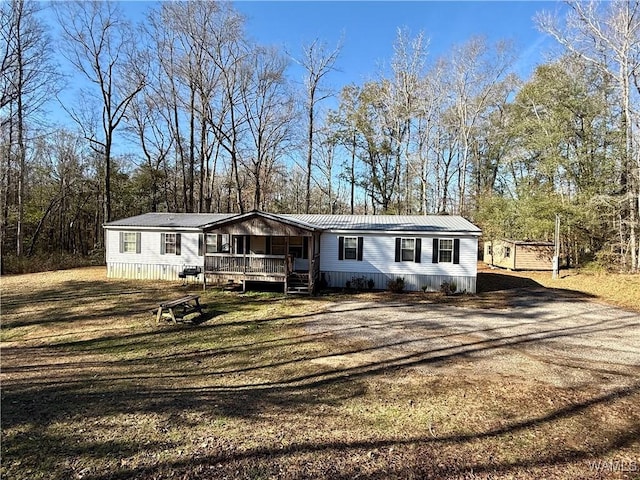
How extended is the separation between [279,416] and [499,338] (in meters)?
6.53

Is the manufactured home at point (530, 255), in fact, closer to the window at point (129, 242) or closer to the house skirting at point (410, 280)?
the house skirting at point (410, 280)

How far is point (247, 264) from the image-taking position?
50.3 ft

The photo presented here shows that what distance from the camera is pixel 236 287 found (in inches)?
643

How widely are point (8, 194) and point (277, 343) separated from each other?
29599 mm

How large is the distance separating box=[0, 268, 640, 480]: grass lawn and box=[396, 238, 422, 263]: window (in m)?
8.41

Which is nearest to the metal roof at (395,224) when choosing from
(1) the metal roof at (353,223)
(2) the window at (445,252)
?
(1) the metal roof at (353,223)

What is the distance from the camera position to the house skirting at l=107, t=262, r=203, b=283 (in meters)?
18.0

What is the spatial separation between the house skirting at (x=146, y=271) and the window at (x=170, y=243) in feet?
2.35

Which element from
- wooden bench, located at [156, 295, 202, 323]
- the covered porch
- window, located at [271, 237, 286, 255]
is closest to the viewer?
wooden bench, located at [156, 295, 202, 323]

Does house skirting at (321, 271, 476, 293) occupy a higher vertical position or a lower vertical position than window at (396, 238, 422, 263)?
lower

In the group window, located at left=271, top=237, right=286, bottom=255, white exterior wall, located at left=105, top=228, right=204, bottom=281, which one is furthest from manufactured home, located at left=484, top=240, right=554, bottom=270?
white exterior wall, located at left=105, top=228, right=204, bottom=281

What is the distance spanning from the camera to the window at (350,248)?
1675 cm

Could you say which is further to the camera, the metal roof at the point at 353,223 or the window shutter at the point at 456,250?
the metal roof at the point at 353,223

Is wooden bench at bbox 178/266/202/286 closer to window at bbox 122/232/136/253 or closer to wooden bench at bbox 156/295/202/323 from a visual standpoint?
window at bbox 122/232/136/253
